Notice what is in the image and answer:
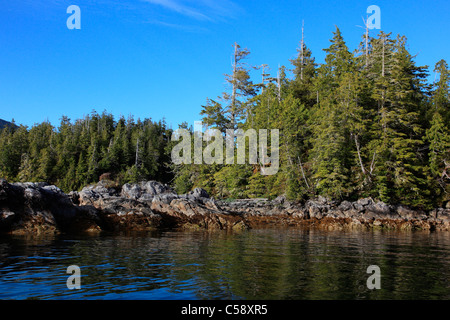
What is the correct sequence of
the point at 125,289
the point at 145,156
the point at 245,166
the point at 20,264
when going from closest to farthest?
1. the point at 125,289
2. the point at 20,264
3. the point at 245,166
4. the point at 145,156

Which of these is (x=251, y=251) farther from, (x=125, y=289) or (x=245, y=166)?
(x=245, y=166)

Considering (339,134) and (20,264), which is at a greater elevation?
(339,134)

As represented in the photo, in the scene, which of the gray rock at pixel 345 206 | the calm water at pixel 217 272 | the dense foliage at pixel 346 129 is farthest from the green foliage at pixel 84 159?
the calm water at pixel 217 272

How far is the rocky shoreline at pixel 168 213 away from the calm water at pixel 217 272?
5.85 metres

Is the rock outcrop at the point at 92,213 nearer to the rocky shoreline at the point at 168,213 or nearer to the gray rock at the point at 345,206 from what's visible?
the rocky shoreline at the point at 168,213

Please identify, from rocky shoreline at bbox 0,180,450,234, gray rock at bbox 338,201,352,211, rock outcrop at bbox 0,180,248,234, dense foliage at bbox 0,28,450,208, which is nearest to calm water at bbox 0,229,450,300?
rock outcrop at bbox 0,180,248,234

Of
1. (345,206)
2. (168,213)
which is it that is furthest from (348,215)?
(168,213)

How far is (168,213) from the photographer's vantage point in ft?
89.7

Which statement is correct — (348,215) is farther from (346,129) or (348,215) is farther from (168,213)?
(168,213)

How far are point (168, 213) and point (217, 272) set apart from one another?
61.3 feet

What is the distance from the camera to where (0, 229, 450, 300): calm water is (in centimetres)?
714

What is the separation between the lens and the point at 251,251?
13500 millimetres
